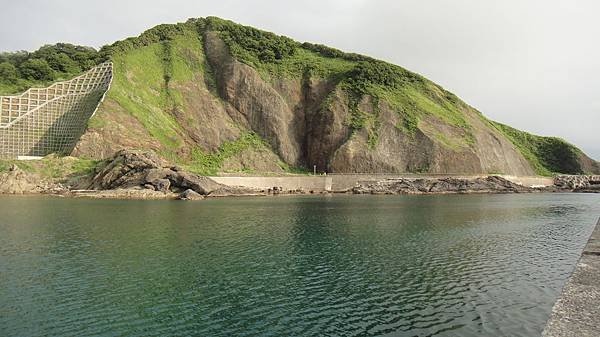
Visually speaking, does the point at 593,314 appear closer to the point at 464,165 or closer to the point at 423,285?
the point at 423,285

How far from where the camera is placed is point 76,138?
298 ft

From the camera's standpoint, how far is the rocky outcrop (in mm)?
117375

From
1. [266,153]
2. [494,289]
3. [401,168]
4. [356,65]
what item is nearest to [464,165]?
[401,168]

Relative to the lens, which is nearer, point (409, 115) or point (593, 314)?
point (593, 314)

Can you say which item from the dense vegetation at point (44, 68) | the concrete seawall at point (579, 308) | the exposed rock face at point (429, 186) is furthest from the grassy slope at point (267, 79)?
the concrete seawall at point (579, 308)

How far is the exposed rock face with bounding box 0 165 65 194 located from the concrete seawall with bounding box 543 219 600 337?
261 ft

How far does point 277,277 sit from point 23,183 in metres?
73.7

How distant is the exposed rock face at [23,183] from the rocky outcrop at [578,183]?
120856mm

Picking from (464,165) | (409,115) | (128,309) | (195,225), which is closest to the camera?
(128,309)

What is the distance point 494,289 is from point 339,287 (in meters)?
7.16

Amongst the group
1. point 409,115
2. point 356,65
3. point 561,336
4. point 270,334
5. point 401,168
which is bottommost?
point 270,334

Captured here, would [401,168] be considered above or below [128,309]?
above

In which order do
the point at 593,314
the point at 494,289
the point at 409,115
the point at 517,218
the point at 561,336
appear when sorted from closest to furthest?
the point at 561,336
the point at 593,314
the point at 494,289
the point at 517,218
the point at 409,115

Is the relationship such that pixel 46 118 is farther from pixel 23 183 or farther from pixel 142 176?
pixel 142 176
